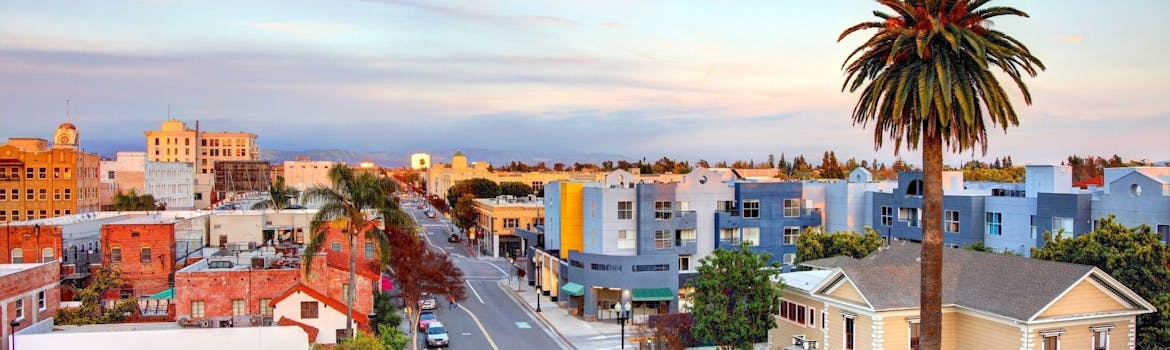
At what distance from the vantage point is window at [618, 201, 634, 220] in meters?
61.6

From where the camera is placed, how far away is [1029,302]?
109ft

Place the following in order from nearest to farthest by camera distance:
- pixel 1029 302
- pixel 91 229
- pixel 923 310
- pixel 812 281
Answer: pixel 923 310
pixel 1029 302
pixel 812 281
pixel 91 229

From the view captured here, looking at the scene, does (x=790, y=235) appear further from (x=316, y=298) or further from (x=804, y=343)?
(x=316, y=298)

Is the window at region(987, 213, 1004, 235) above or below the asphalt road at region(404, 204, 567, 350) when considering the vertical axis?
above

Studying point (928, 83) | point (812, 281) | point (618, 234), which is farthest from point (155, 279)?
point (928, 83)

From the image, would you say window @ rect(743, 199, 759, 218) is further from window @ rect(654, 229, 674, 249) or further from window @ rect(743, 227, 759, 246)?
window @ rect(654, 229, 674, 249)

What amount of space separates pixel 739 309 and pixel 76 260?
1575 inches

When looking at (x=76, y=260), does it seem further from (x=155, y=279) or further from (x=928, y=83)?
(x=928, y=83)

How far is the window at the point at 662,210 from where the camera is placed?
2447 inches

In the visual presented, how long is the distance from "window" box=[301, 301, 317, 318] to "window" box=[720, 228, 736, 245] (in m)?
33.0

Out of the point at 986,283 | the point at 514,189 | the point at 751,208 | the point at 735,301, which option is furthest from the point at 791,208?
the point at 514,189

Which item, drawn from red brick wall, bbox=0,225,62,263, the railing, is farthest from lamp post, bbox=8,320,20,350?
the railing

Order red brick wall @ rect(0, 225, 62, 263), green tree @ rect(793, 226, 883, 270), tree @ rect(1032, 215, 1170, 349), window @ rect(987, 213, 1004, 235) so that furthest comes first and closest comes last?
window @ rect(987, 213, 1004, 235), green tree @ rect(793, 226, 883, 270), red brick wall @ rect(0, 225, 62, 263), tree @ rect(1032, 215, 1170, 349)

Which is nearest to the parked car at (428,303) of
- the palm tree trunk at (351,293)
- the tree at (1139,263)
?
the palm tree trunk at (351,293)
